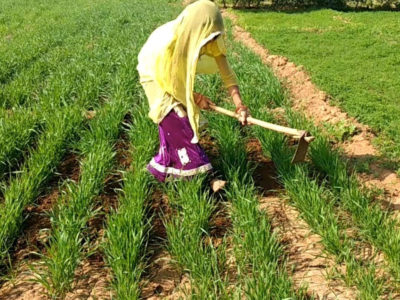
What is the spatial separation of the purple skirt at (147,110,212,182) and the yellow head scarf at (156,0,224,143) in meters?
0.17

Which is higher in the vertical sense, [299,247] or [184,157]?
[184,157]

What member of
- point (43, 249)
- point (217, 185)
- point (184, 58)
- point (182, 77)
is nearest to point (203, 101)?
point (182, 77)

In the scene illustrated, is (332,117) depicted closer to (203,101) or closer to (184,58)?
(203,101)

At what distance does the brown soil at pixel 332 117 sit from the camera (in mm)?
3320

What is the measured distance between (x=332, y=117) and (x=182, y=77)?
2221 mm

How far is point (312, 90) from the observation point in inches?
214

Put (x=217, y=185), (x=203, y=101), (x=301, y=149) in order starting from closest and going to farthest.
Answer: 1. (x=301, y=149)
2. (x=217, y=185)
3. (x=203, y=101)

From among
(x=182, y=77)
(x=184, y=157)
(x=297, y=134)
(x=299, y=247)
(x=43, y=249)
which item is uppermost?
(x=182, y=77)

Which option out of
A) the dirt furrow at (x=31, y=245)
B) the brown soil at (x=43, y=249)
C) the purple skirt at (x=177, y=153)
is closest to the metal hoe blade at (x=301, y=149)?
the purple skirt at (x=177, y=153)

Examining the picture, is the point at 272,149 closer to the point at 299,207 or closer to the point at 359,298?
the point at 299,207

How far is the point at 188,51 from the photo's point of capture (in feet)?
9.00

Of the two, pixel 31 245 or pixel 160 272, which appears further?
pixel 31 245

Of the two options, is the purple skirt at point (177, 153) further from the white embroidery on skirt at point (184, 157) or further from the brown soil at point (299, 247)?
the brown soil at point (299, 247)

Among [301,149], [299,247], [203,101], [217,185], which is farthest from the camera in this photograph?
[203,101]
